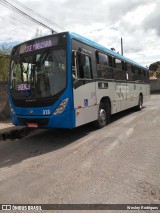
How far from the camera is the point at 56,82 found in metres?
7.12

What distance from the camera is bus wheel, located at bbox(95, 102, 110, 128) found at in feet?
29.9

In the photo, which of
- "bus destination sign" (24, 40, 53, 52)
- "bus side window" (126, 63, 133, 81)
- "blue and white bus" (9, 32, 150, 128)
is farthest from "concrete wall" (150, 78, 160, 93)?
"bus destination sign" (24, 40, 53, 52)

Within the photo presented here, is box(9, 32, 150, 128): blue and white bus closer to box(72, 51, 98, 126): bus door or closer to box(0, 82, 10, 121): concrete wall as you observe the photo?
box(72, 51, 98, 126): bus door

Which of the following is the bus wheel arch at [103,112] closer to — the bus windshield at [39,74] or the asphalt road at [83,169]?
the asphalt road at [83,169]

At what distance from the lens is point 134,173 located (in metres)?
4.70

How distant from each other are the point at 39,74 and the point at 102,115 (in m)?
3.07

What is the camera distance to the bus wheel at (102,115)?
9104mm

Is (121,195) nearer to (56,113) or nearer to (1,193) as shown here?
(1,193)

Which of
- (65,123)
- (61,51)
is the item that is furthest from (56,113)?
(61,51)

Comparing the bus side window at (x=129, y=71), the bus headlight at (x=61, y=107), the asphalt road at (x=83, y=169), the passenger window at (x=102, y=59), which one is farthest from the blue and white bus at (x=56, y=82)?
the bus side window at (x=129, y=71)

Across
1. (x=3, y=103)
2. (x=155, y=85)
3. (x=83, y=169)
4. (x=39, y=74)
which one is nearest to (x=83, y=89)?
(x=39, y=74)

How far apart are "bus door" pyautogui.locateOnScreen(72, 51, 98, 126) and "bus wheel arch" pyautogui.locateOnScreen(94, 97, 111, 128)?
0.48 m

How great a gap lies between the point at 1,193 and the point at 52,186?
32.8 inches

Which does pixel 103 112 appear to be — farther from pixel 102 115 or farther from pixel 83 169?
pixel 83 169
